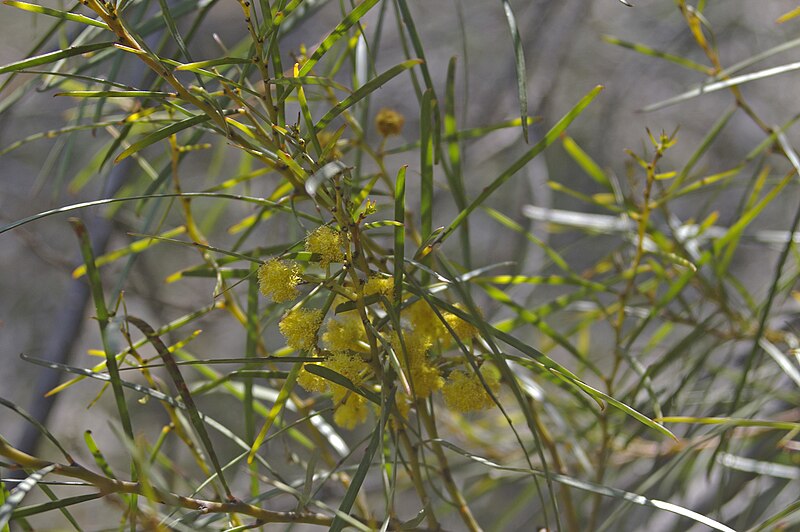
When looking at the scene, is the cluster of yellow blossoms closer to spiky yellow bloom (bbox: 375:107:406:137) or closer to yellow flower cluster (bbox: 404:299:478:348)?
yellow flower cluster (bbox: 404:299:478:348)

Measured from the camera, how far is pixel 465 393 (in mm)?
354

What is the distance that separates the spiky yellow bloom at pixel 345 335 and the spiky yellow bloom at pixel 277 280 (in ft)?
0.11

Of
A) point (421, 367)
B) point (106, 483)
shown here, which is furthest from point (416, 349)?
point (106, 483)

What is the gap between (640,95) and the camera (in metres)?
2.02

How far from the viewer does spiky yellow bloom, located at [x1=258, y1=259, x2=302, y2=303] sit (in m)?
0.31

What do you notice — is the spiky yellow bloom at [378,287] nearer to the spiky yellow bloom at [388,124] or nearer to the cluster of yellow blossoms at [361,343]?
the cluster of yellow blossoms at [361,343]

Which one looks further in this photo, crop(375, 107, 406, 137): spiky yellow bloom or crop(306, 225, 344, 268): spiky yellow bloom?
crop(375, 107, 406, 137): spiky yellow bloom

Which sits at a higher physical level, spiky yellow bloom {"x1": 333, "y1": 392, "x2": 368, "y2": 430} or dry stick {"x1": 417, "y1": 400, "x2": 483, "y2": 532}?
spiky yellow bloom {"x1": 333, "y1": 392, "x2": 368, "y2": 430}

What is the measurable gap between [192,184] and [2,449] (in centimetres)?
170

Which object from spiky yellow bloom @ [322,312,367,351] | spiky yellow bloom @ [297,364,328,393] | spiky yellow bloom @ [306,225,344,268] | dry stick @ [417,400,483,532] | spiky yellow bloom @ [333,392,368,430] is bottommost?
dry stick @ [417,400,483,532]

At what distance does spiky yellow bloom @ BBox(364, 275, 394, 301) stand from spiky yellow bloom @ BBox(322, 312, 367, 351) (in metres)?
0.02

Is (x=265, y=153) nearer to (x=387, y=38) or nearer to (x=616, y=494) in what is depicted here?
(x=616, y=494)

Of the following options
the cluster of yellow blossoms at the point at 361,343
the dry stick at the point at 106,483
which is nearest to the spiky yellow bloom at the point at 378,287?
the cluster of yellow blossoms at the point at 361,343

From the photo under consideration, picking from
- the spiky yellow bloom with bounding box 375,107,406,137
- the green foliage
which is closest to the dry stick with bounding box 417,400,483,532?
the green foliage
